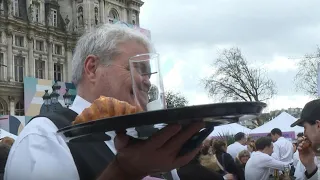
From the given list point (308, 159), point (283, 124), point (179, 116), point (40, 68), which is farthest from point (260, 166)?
point (40, 68)

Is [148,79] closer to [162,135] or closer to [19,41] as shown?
[162,135]

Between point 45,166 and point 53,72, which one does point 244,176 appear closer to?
point 45,166

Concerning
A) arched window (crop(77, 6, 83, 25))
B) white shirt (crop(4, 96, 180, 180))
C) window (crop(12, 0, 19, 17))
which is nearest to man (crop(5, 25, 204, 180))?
white shirt (crop(4, 96, 180, 180))

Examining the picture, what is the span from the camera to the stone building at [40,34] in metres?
37.5

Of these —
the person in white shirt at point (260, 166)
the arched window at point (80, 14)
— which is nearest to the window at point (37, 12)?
the arched window at point (80, 14)

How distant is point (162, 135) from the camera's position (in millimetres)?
1275

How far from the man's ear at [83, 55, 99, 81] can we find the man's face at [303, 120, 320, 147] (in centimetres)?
271

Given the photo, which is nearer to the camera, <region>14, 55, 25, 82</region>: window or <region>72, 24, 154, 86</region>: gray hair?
<region>72, 24, 154, 86</region>: gray hair

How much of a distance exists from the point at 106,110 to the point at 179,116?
0.26 m

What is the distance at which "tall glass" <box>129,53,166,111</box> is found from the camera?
158 cm

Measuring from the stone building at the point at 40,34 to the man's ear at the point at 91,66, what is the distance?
1376 inches

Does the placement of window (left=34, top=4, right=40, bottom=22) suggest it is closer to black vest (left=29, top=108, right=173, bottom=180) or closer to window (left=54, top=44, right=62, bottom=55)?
window (left=54, top=44, right=62, bottom=55)

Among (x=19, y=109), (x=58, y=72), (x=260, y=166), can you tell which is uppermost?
(x=58, y=72)

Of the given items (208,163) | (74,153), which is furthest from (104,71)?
(208,163)
